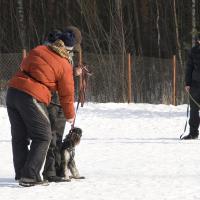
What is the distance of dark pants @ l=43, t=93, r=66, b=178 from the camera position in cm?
668

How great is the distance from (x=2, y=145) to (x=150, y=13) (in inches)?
918

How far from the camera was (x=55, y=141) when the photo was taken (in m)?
6.74

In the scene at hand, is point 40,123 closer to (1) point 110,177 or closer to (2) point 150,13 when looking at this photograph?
(1) point 110,177

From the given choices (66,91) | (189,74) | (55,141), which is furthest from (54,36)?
(189,74)

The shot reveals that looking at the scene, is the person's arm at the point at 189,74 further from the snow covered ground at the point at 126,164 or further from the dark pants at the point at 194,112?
the snow covered ground at the point at 126,164

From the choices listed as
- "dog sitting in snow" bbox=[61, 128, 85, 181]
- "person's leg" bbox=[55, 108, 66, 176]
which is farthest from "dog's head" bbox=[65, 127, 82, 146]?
"person's leg" bbox=[55, 108, 66, 176]

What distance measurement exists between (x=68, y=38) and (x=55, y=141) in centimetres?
105

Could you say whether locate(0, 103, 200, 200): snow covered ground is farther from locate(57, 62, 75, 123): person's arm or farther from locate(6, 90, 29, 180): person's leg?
locate(57, 62, 75, 123): person's arm

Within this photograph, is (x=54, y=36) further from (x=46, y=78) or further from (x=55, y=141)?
(x=55, y=141)

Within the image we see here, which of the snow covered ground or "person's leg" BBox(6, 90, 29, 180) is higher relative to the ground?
"person's leg" BBox(6, 90, 29, 180)

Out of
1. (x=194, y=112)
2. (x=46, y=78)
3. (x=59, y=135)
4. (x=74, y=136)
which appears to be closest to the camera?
(x=46, y=78)

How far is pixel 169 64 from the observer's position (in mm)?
22812

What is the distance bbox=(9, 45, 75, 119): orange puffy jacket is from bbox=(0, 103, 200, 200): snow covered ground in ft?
2.69

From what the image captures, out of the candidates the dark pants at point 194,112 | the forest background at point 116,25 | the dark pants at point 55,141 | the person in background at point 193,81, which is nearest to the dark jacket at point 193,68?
the person in background at point 193,81
